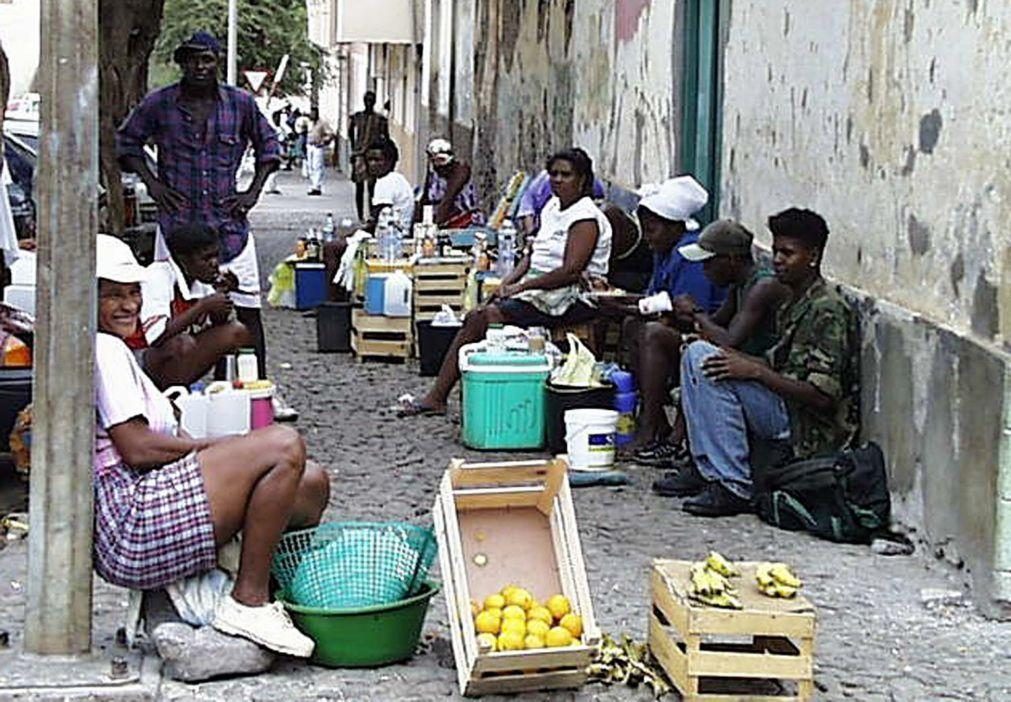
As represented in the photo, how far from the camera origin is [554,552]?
19.2 feet

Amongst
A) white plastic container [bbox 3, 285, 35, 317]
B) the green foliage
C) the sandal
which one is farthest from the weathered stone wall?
the green foliage

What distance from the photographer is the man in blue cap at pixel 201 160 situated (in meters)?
9.91

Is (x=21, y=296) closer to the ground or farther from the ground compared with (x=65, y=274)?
closer to the ground

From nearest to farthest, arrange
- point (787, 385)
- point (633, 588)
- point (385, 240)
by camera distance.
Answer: point (633, 588) → point (787, 385) → point (385, 240)

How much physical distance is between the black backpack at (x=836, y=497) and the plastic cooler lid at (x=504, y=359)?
1905 millimetres

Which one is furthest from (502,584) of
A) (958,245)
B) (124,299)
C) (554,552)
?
(958,245)

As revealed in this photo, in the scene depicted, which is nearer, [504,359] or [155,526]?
[155,526]

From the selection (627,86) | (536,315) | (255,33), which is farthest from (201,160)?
(255,33)

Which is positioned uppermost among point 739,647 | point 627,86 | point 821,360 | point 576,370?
point 627,86

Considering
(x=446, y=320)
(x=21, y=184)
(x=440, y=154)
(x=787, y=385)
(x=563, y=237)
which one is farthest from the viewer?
(x=440, y=154)

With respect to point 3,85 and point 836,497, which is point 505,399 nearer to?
point 836,497

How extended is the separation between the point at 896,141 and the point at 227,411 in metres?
2.85

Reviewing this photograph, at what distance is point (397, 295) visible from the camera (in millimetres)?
12336

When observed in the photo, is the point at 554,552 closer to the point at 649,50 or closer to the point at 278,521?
the point at 278,521
